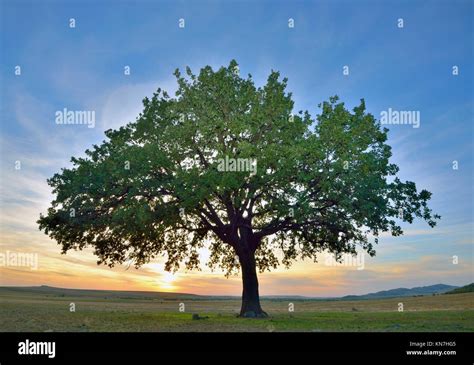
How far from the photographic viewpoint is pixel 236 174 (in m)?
33.8

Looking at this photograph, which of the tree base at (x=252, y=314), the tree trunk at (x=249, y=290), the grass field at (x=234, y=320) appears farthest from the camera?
the tree trunk at (x=249, y=290)

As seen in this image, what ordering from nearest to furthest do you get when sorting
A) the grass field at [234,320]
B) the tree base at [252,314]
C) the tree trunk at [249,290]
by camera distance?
the grass field at [234,320] < the tree base at [252,314] < the tree trunk at [249,290]

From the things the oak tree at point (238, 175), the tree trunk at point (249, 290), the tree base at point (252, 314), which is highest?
the oak tree at point (238, 175)

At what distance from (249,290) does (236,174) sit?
12.5 metres

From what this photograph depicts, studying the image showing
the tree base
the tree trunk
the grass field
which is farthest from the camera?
the tree trunk

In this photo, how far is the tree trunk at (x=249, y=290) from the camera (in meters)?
40.1

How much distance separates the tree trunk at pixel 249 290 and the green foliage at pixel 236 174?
120 inches

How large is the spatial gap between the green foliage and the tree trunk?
120 inches

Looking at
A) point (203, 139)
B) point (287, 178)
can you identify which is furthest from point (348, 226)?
point (203, 139)

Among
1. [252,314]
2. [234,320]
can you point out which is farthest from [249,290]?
[234,320]

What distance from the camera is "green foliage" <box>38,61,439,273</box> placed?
114 ft
